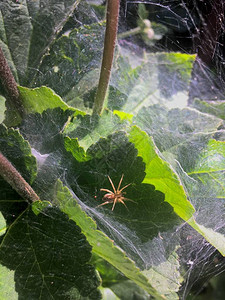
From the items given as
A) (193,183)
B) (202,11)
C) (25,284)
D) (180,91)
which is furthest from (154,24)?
(25,284)

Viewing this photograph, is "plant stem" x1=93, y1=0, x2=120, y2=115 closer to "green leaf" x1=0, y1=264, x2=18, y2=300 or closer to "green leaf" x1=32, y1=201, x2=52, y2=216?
"green leaf" x1=32, y1=201, x2=52, y2=216

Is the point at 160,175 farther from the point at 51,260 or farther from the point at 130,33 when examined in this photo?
the point at 130,33

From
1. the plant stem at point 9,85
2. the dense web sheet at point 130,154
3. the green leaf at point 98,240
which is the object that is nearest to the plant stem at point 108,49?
the dense web sheet at point 130,154

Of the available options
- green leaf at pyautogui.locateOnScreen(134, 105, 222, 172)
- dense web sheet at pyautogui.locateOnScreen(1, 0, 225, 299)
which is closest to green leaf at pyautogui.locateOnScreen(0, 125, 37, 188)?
dense web sheet at pyautogui.locateOnScreen(1, 0, 225, 299)

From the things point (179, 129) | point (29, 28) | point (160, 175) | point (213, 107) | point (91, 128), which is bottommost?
point (213, 107)

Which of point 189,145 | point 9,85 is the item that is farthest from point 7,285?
point 189,145

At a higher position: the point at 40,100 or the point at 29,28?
the point at 29,28
